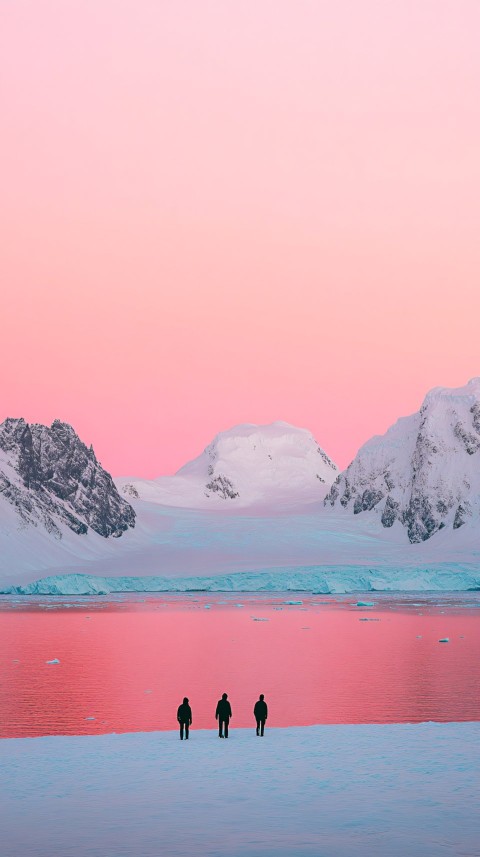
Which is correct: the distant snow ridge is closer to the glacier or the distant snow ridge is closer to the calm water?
the glacier

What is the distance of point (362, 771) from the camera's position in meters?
20.9

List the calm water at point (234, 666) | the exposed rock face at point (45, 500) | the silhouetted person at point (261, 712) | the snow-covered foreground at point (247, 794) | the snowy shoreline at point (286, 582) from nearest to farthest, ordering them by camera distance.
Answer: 1. the snow-covered foreground at point (247, 794)
2. the silhouetted person at point (261, 712)
3. the calm water at point (234, 666)
4. the snowy shoreline at point (286, 582)
5. the exposed rock face at point (45, 500)

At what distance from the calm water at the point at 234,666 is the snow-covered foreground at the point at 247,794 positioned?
16.2 feet

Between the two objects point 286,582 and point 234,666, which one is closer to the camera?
point 234,666

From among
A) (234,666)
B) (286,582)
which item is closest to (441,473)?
(286,582)

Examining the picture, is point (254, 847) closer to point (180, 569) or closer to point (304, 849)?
point (304, 849)

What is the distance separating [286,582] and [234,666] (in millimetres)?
66978

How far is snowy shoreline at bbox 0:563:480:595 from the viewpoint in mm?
110375

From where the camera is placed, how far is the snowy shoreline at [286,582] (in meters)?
110

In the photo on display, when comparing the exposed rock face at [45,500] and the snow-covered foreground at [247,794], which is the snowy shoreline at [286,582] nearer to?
the exposed rock face at [45,500]

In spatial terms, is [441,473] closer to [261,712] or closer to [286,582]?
[286,582]

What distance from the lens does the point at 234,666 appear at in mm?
44625

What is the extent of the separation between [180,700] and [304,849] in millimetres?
19639

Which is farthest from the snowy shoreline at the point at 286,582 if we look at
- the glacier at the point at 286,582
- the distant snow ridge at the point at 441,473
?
the distant snow ridge at the point at 441,473
